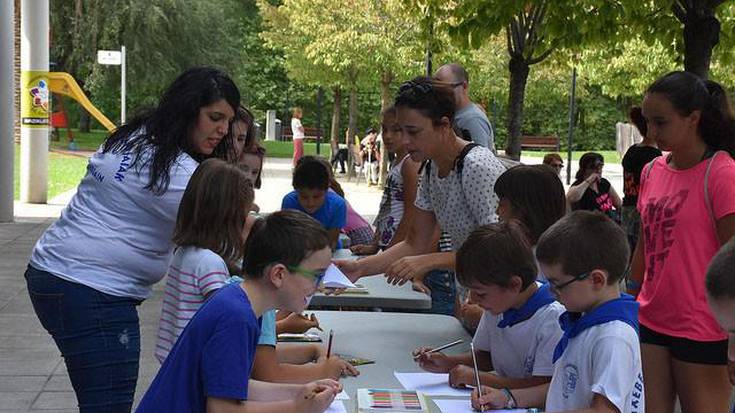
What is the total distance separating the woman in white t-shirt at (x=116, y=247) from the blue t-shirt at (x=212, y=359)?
0.85 metres

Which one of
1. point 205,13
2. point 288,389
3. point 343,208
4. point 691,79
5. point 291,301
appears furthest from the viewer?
point 205,13

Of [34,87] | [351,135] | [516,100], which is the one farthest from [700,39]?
[351,135]

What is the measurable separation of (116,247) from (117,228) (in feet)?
0.20

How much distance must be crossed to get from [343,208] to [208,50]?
30.6 meters

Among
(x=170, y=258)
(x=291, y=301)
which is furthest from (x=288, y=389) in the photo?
(x=170, y=258)

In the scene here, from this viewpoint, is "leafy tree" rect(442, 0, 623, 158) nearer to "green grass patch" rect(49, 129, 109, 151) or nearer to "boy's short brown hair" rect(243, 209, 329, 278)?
"boy's short brown hair" rect(243, 209, 329, 278)

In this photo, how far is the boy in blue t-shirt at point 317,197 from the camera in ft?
19.4

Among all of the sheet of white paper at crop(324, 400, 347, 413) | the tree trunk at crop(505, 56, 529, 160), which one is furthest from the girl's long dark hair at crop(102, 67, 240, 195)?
the tree trunk at crop(505, 56, 529, 160)

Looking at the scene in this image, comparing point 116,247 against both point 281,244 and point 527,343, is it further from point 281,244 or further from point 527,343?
point 527,343

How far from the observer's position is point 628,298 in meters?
2.53

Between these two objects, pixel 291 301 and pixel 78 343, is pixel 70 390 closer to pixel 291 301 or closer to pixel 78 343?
pixel 78 343

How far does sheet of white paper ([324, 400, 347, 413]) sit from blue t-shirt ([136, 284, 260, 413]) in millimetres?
520

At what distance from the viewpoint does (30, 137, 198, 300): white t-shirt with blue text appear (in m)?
3.19

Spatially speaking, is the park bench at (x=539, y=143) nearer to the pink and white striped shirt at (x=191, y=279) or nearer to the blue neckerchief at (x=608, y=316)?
the pink and white striped shirt at (x=191, y=279)
